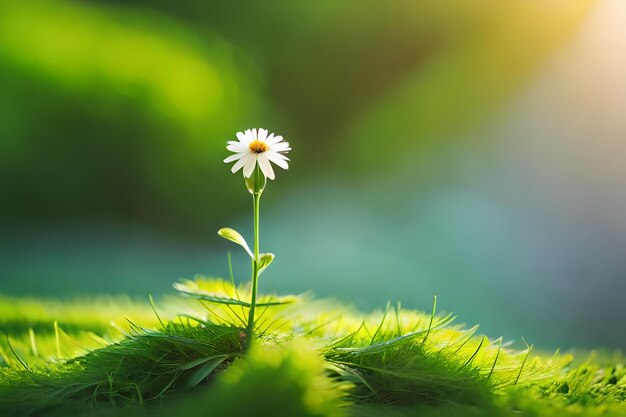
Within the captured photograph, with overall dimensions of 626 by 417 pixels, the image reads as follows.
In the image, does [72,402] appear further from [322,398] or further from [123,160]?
[123,160]

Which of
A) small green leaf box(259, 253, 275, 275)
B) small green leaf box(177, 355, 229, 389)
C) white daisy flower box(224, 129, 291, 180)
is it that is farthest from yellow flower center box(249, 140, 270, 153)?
small green leaf box(177, 355, 229, 389)

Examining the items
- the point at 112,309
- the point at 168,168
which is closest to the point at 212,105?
the point at 168,168

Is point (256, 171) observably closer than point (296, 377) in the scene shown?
No

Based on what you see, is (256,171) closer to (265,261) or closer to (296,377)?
(265,261)

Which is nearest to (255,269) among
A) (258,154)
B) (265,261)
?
(265,261)

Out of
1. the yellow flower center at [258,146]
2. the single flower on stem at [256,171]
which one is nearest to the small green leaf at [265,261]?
the single flower on stem at [256,171]

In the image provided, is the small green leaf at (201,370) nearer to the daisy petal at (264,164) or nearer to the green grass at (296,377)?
the green grass at (296,377)
